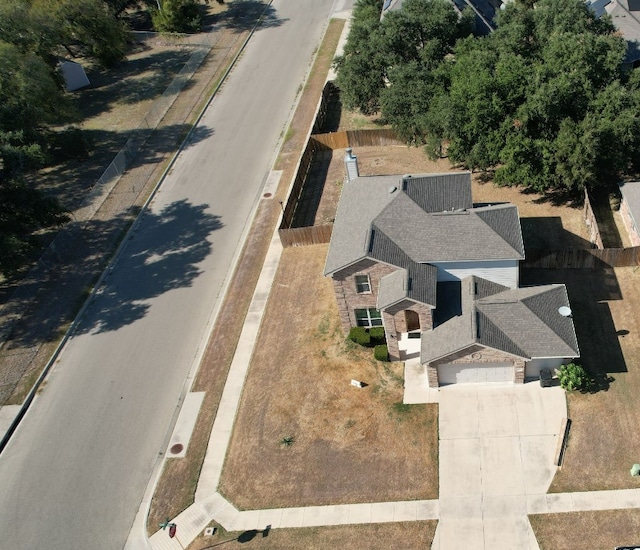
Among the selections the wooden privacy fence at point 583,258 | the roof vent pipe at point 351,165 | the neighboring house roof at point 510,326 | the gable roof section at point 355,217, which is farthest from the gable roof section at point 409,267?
the wooden privacy fence at point 583,258

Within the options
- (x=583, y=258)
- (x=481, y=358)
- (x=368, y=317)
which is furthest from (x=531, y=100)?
(x=481, y=358)

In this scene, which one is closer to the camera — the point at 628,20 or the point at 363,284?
the point at 363,284

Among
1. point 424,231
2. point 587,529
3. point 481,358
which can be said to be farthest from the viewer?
point 424,231

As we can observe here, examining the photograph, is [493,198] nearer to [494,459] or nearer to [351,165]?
[351,165]

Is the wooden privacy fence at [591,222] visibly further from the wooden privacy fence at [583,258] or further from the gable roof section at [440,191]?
the gable roof section at [440,191]

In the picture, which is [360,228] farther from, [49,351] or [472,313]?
[49,351]
